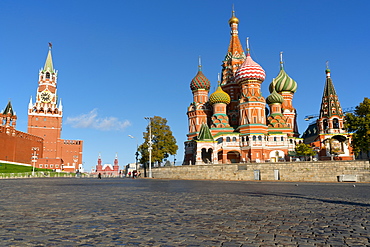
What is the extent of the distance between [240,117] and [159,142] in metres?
15.5

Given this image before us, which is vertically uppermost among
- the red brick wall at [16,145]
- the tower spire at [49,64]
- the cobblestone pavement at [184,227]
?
the tower spire at [49,64]

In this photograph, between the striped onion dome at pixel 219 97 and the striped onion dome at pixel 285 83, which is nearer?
the striped onion dome at pixel 219 97

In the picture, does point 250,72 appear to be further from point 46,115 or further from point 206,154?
point 46,115

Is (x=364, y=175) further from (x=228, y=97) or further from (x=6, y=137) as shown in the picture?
(x=6, y=137)

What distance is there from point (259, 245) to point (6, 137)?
288 ft

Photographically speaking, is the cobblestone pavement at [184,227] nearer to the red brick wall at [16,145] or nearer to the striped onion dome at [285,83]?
the striped onion dome at [285,83]

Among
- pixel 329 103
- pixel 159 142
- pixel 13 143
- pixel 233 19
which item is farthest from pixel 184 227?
pixel 13 143

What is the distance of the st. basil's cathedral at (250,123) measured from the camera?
178 ft

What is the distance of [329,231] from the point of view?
5816 mm

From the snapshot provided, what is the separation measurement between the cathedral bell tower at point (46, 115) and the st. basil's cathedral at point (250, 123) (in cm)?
6437

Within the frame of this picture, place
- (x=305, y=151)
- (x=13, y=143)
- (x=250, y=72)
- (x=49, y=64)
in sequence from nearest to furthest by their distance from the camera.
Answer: (x=305, y=151) → (x=250, y=72) → (x=13, y=143) → (x=49, y=64)

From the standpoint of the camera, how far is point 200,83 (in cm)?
6712

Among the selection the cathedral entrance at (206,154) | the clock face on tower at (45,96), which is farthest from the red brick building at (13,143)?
the cathedral entrance at (206,154)

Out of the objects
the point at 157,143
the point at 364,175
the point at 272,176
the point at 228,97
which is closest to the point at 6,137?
the point at 157,143
